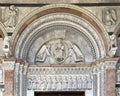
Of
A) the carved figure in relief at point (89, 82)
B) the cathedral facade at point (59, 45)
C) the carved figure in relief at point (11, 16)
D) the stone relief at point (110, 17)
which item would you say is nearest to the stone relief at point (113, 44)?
the cathedral facade at point (59, 45)

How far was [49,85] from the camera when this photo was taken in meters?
11.4

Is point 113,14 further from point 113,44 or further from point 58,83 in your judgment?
point 58,83

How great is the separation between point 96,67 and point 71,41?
0.96m

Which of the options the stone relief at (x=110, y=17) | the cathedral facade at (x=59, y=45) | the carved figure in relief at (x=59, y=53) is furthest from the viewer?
the carved figure in relief at (x=59, y=53)

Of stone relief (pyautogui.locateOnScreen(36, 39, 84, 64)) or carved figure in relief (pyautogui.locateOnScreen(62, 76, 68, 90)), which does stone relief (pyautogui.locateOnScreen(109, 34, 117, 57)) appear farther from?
carved figure in relief (pyautogui.locateOnScreen(62, 76, 68, 90))

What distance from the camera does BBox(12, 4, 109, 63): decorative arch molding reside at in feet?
37.0

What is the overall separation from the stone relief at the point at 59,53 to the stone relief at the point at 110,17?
3.36 ft

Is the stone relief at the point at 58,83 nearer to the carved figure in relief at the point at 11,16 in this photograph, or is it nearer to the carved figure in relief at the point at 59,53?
the carved figure in relief at the point at 59,53

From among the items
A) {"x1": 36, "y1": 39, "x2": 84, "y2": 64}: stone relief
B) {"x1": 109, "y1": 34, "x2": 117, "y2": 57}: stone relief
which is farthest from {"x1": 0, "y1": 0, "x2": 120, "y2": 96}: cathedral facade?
{"x1": 109, "y1": 34, "x2": 117, "y2": 57}: stone relief

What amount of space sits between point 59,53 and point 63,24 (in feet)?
2.43

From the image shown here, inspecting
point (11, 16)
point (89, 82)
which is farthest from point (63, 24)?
point (89, 82)

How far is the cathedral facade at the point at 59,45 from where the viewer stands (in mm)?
11258

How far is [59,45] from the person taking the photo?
460 inches

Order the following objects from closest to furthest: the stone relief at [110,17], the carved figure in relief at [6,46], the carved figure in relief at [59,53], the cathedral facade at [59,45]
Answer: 1. the carved figure in relief at [6,46]
2. the cathedral facade at [59,45]
3. the stone relief at [110,17]
4. the carved figure in relief at [59,53]
